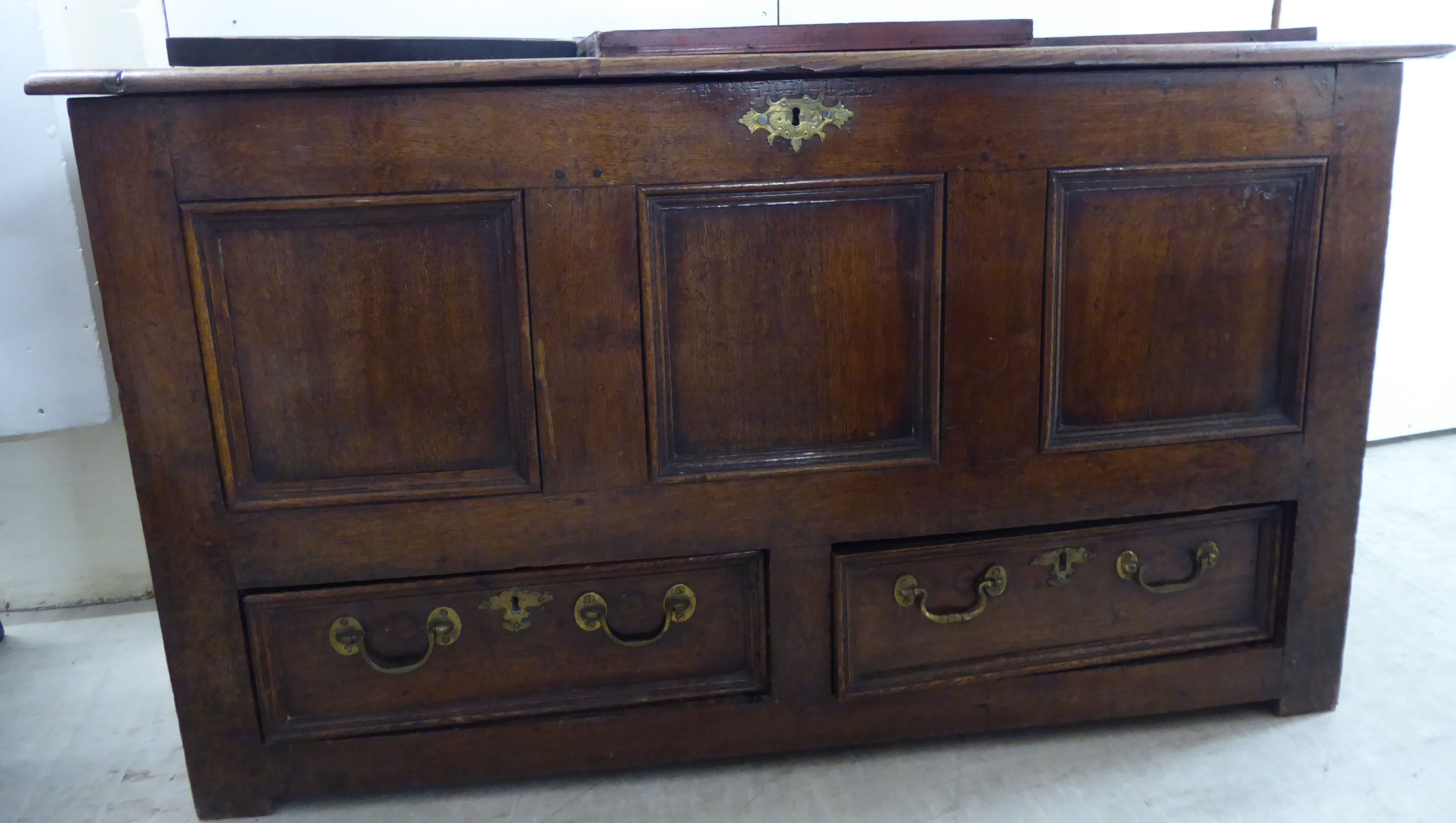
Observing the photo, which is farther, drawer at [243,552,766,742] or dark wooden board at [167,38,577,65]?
drawer at [243,552,766,742]

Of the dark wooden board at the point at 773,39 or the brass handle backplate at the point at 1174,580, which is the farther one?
the brass handle backplate at the point at 1174,580

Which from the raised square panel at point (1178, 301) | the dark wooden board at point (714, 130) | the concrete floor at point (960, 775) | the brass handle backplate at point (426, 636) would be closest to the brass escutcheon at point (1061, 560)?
the raised square panel at point (1178, 301)

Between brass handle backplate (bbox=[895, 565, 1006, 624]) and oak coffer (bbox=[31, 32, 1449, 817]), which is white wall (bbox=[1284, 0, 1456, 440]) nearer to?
Answer: oak coffer (bbox=[31, 32, 1449, 817])

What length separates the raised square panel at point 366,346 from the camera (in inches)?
47.4

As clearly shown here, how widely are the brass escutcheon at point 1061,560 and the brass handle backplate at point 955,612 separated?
0.20 ft

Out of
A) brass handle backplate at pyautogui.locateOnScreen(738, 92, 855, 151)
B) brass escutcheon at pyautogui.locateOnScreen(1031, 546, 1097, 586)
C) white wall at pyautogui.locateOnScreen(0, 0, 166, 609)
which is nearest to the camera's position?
brass handle backplate at pyautogui.locateOnScreen(738, 92, 855, 151)

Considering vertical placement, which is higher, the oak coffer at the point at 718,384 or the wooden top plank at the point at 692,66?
the wooden top plank at the point at 692,66

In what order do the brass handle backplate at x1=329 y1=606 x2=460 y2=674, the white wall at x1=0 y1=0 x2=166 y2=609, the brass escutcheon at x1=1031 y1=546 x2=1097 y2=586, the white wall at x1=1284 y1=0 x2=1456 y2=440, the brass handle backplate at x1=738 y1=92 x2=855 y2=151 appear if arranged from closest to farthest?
the brass handle backplate at x1=738 y1=92 x2=855 y2=151 → the brass handle backplate at x1=329 y1=606 x2=460 y2=674 → the brass escutcheon at x1=1031 y1=546 x2=1097 y2=586 → the white wall at x1=0 y1=0 x2=166 y2=609 → the white wall at x1=1284 y1=0 x2=1456 y2=440

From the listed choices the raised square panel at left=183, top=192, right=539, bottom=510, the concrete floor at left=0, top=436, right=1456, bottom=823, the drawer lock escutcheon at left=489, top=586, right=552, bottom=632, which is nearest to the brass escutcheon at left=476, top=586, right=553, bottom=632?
the drawer lock escutcheon at left=489, top=586, right=552, bottom=632

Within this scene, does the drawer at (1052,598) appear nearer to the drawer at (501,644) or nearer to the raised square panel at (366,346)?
the drawer at (501,644)

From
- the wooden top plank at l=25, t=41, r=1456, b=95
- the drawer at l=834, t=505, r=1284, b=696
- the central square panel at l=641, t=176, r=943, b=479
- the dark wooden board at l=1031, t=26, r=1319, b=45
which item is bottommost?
the drawer at l=834, t=505, r=1284, b=696

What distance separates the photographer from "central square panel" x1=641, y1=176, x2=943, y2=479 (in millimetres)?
1257

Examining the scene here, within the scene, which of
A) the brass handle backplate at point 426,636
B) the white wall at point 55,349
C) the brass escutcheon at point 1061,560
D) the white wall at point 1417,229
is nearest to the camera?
the brass handle backplate at point 426,636

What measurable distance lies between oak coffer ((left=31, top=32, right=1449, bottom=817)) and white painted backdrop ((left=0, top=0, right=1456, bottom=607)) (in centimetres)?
67
